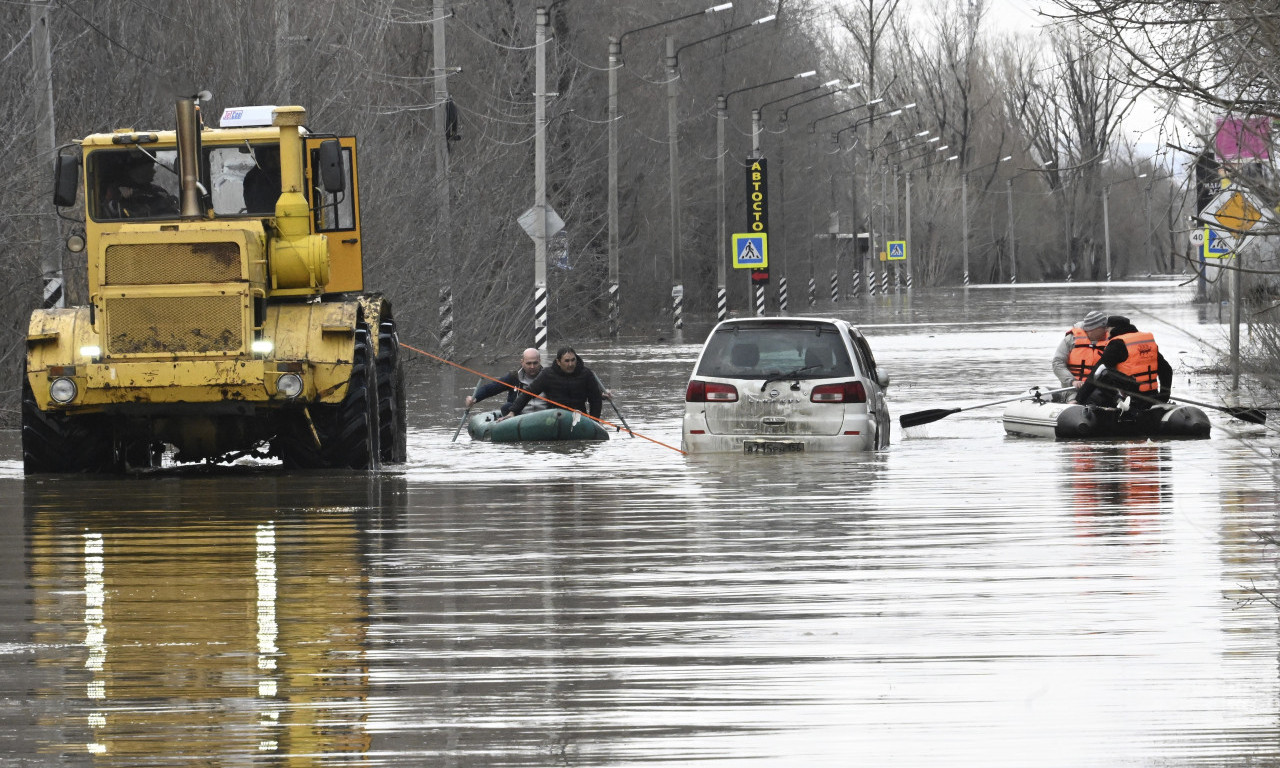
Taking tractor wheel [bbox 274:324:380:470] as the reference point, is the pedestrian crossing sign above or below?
above

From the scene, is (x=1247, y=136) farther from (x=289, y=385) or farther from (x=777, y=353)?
(x=777, y=353)

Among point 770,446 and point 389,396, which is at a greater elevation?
point 389,396

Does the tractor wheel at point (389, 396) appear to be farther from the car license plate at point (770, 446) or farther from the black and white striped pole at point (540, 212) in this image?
the black and white striped pole at point (540, 212)

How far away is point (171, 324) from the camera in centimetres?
1625

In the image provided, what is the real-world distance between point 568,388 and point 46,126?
6567 mm

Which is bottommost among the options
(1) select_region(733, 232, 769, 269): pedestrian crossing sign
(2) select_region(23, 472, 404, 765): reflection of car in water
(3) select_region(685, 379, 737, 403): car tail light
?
(2) select_region(23, 472, 404, 765): reflection of car in water

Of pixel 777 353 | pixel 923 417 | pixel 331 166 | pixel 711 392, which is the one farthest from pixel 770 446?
pixel 331 166

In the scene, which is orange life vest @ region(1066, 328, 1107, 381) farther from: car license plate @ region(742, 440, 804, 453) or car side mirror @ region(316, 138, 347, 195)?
car side mirror @ region(316, 138, 347, 195)

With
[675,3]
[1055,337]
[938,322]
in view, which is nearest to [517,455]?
[1055,337]

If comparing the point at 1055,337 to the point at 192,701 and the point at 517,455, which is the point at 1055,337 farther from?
the point at 192,701

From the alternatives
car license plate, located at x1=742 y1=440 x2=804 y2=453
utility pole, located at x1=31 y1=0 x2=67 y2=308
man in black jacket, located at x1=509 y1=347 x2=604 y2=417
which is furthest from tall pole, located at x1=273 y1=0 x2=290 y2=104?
car license plate, located at x1=742 y1=440 x2=804 y2=453

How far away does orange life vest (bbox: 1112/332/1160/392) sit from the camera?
20.4 m

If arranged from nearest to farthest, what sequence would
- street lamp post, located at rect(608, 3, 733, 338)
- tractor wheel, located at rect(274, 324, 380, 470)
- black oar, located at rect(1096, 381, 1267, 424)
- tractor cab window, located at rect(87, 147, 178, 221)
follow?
black oar, located at rect(1096, 381, 1267, 424), tractor wheel, located at rect(274, 324, 380, 470), tractor cab window, located at rect(87, 147, 178, 221), street lamp post, located at rect(608, 3, 733, 338)

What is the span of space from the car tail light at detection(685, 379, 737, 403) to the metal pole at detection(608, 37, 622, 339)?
28.6 meters
